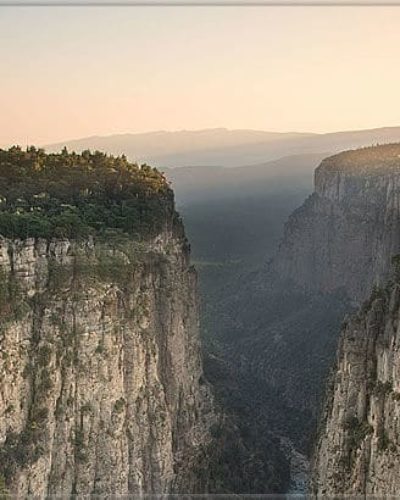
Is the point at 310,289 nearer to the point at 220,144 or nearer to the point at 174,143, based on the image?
the point at 220,144

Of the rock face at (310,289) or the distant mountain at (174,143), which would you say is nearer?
the distant mountain at (174,143)

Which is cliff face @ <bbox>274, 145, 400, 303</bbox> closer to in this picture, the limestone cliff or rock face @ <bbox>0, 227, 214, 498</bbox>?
the limestone cliff

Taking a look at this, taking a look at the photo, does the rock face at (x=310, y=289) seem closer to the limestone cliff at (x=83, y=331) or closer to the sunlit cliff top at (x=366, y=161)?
the sunlit cliff top at (x=366, y=161)

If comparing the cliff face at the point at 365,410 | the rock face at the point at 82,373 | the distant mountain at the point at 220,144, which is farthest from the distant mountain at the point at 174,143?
the cliff face at the point at 365,410

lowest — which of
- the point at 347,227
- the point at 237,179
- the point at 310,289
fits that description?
the point at 310,289

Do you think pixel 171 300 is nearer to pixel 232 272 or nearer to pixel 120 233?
pixel 120 233

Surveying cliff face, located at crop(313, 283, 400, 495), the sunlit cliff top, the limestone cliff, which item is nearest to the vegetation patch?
the limestone cliff

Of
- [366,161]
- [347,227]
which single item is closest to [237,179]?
[366,161]
